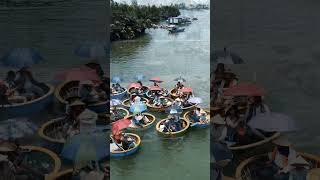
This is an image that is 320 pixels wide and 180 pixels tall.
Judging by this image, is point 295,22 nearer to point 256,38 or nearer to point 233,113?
point 256,38

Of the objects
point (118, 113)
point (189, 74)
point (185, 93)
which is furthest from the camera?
point (189, 74)

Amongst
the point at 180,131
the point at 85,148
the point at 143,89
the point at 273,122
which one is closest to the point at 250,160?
the point at 273,122

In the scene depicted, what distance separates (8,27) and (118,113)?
8762 mm

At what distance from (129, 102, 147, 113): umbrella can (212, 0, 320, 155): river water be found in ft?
26.9

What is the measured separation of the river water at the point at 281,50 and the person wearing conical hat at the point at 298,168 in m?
0.11

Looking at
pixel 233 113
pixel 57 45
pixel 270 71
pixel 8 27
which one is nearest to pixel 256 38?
pixel 270 71

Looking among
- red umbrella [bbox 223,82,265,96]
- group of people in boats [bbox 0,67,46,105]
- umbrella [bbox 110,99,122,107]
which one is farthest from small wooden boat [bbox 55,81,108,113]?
umbrella [bbox 110,99,122,107]

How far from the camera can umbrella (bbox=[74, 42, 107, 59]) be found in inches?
180

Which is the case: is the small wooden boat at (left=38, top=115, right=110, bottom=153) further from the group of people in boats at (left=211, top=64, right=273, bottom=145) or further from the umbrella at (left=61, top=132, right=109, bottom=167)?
the group of people in boats at (left=211, top=64, right=273, bottom=145)

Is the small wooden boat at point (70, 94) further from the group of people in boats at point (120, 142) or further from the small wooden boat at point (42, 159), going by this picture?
the group of people in boats at point (120, 142)

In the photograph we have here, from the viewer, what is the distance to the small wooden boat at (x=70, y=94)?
15.1 feet

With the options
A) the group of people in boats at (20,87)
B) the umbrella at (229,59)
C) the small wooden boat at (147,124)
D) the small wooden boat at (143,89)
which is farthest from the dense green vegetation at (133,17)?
the umbrella at (229,59)

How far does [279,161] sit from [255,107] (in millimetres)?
565

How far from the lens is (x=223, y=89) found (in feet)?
15.0
